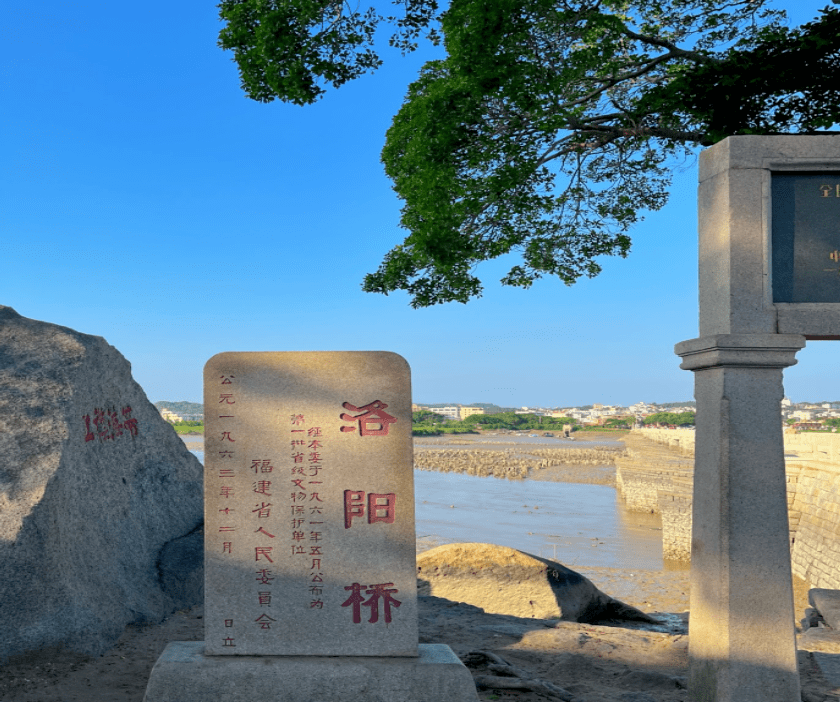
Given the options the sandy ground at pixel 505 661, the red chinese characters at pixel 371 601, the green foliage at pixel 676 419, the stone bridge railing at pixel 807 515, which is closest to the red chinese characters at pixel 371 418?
the red chinese characters at pixel 371 601

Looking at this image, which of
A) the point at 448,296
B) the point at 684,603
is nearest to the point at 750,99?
the point at 448,296

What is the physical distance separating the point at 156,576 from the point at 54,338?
221 centimetres

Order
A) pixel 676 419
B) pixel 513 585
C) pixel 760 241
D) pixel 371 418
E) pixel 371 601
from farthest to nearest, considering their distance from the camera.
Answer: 1. pixel 676 419
2. pixel 513 585
3. pixel 760 241
4. pixel 371 418
5. pixel 371 601

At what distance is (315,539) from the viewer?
434 centimetres

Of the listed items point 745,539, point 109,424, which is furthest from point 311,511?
point 745,539

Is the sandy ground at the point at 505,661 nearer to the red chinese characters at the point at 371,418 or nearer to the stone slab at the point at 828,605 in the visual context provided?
the stone slab at the point at 828,605

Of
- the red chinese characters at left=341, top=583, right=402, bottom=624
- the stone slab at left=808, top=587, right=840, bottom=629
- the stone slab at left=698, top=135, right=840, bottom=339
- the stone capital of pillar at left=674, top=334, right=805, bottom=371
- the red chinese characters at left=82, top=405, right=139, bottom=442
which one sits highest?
the stone slab at left=698, top=135, right=840, bottom=339

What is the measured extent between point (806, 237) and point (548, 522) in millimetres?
15901

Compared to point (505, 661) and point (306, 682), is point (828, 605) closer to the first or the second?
point (505, 661)

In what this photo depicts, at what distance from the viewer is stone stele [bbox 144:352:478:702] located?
4.21m

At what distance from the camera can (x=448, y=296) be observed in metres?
11.8

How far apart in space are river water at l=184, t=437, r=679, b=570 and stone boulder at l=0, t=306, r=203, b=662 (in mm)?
9736

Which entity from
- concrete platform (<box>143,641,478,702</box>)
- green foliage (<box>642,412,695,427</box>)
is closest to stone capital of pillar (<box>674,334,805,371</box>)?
concrete platform (<box>143,641,478,702</box>)

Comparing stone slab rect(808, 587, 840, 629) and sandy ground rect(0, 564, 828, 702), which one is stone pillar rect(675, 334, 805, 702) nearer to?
sandy ground rect(0, 564, 828, 702)
